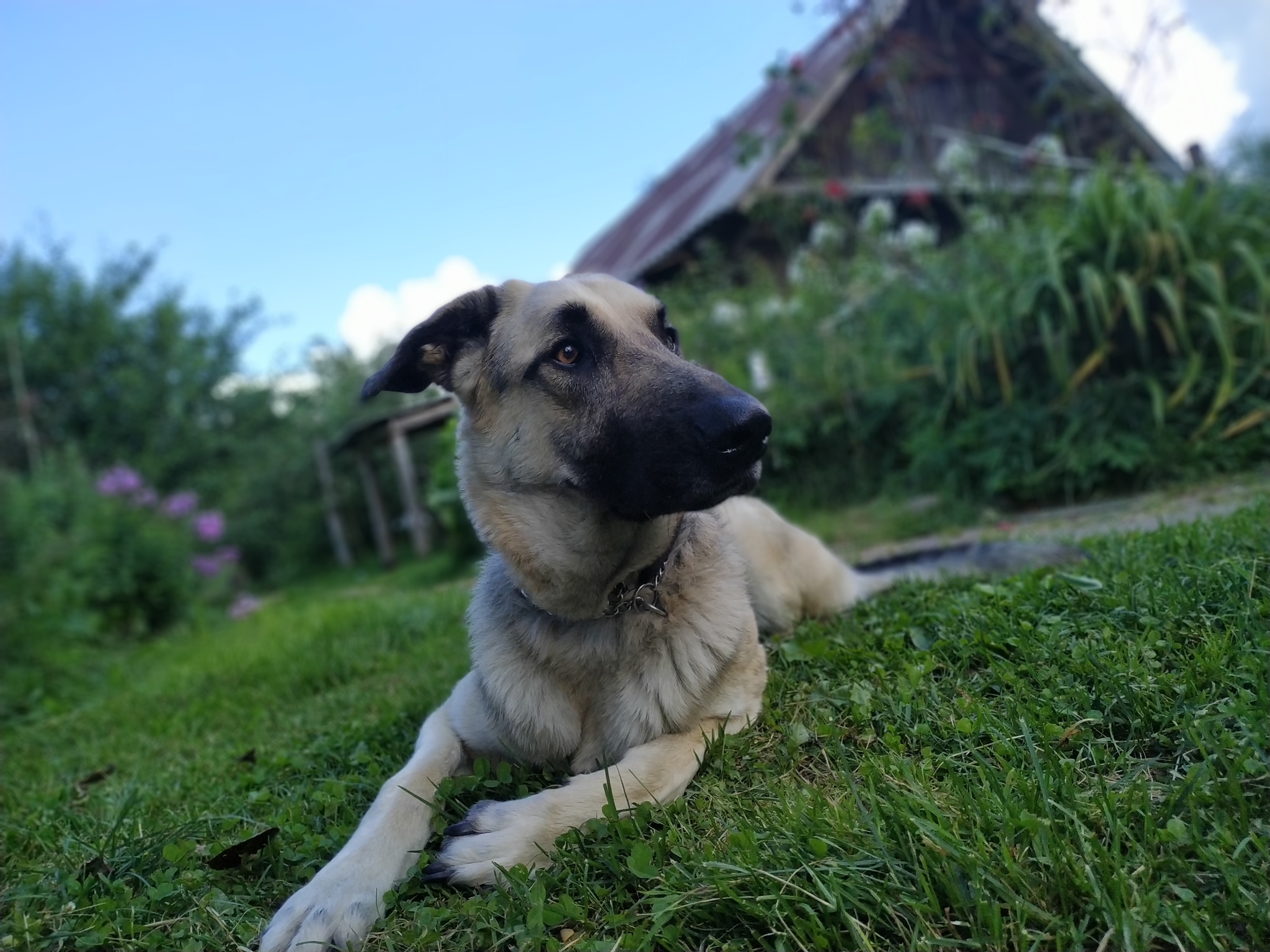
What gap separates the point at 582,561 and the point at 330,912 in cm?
116

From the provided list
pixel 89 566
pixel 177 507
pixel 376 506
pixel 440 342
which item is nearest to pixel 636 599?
pixel 440 342

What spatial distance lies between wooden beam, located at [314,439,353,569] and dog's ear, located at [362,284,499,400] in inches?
536

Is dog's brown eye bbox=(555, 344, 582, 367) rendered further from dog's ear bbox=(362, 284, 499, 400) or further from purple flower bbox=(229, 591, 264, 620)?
purple flower bbox=(229, 591, 264, 620)

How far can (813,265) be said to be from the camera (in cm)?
977

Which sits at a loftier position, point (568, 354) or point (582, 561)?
point (568, 354)

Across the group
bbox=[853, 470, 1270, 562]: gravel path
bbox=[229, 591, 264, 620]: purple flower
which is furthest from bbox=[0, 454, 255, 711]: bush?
bbox=[853, 470, 1270, 562]: gravel path

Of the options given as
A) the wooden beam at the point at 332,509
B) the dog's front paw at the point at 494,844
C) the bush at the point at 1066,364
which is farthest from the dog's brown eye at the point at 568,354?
the wooden beam at the point at 332,509

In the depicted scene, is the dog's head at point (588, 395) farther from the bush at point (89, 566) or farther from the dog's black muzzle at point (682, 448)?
the bush at point (89, 566)

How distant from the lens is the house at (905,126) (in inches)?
359

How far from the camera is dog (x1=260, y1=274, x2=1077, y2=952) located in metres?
2.19

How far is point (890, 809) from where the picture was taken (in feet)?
5.44

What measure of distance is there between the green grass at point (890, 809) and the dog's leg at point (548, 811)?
55 mm

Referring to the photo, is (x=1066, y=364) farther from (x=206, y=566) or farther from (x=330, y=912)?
(x=206, y=566)

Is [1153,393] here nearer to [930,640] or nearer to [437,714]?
[930,640]
